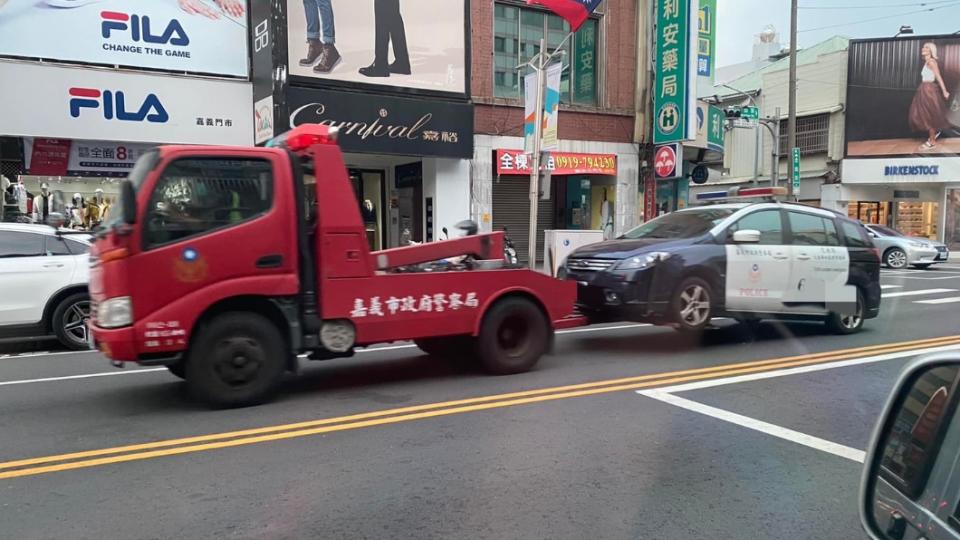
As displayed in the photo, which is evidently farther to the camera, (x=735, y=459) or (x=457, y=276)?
(x=457, y=276)

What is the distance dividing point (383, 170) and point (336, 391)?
44.0 ft

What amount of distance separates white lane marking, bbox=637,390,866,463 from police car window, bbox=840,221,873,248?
5247 mm

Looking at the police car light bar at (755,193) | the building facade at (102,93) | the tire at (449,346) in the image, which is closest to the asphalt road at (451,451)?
the tire at (449,346)

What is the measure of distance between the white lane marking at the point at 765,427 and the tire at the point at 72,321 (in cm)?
735

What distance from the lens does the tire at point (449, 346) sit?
775 cm

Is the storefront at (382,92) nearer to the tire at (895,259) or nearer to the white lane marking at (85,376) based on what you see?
the white lane marking at (85,376)

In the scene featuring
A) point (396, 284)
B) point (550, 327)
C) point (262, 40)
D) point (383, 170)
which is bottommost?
point (550, 327)

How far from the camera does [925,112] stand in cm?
2938

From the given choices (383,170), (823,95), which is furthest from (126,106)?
(823,95)

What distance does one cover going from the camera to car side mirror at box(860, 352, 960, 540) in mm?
1577

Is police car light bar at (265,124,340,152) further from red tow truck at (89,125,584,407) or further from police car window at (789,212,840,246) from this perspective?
police car window at (789,212,840,246)

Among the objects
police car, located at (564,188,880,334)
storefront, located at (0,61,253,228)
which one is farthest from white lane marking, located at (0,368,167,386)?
storefront, located at (0,61,253,228)

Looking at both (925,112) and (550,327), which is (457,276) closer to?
(550,327)

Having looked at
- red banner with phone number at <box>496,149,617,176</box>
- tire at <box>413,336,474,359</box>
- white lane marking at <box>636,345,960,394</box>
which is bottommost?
white lane marking at <box>636,345,960,394</box>
